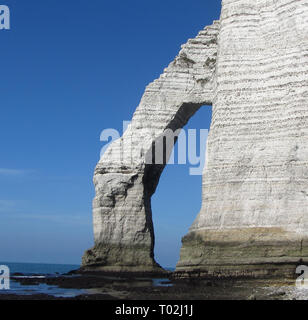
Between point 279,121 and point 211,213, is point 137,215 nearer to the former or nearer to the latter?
point 211,213

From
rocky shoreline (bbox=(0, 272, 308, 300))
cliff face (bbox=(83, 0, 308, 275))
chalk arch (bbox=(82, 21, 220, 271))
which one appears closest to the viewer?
rocky shoreline (bbox=(0, 272, 308, 300))

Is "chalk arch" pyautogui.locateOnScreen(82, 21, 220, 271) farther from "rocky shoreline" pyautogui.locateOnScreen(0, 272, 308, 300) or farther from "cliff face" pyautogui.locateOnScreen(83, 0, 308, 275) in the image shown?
"rocky shoreline" pyautogui.locateOnScreen(0, 272, 308, 300)

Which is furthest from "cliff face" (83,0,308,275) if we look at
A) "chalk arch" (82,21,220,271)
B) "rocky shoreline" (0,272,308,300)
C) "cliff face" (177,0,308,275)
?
"chalk arch" (82,21,220,271)

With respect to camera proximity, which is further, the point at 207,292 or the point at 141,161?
the point at 141,161

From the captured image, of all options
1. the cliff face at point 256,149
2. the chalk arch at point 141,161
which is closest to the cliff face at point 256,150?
the cliff face at point 256,149

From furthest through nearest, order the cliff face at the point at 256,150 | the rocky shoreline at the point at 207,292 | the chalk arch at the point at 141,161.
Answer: the chalk arch at the point at 141,161, the cliff face at the point at 256,150, the rocky shoreline at the point at 207,292

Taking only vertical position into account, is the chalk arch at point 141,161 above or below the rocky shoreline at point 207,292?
above

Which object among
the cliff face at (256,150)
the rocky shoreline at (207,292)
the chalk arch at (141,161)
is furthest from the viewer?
the chalk arch at (141,161)

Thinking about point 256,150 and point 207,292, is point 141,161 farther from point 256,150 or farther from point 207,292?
point 207,292

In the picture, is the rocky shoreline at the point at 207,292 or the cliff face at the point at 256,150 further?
the cliff face at the point at 256,150

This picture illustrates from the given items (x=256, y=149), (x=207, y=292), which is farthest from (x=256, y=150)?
(x=207, y=292)

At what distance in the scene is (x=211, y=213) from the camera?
2164 centimetres

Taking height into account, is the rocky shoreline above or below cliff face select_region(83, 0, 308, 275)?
below

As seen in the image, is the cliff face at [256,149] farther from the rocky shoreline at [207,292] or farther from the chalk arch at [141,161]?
the chalk arch at [141,161]
